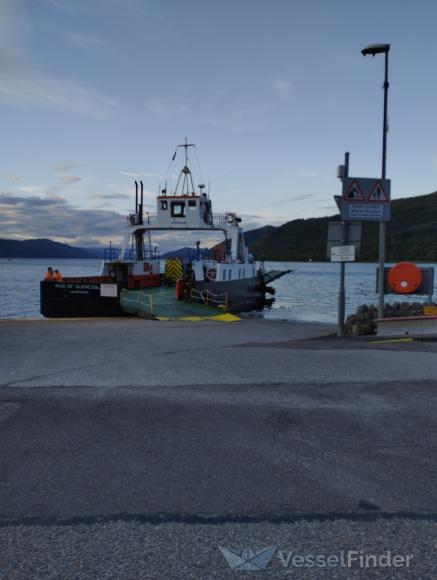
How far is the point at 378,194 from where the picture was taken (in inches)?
508

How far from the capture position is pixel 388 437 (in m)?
4.74

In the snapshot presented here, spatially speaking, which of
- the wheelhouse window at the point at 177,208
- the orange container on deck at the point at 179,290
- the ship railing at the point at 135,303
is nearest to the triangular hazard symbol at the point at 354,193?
the ship railing at the point at 135,303

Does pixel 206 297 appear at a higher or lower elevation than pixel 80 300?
higher

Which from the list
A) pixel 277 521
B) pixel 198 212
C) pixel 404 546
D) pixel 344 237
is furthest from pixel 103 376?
pixel 198 212

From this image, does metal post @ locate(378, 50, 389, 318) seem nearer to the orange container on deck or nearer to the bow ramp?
the bow ramp

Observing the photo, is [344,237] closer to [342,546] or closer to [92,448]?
[92,448]

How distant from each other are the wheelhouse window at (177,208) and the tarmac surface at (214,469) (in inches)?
882

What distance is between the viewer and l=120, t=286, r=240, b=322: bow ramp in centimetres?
1867

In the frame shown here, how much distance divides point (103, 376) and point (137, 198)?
77.8 feet

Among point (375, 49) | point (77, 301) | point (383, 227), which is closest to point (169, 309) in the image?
point (77, 301)

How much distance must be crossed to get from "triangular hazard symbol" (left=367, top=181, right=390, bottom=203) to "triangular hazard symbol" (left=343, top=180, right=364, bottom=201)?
0.29m

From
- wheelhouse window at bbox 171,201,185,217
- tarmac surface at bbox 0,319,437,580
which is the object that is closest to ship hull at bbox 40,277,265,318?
wheelhouse window at bbox 171,201,185,217

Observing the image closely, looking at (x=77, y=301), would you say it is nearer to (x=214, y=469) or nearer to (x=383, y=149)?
(x=383, y=149)

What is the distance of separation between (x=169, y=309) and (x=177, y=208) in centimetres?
1085
